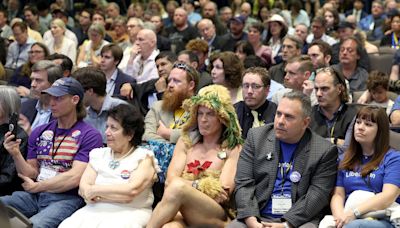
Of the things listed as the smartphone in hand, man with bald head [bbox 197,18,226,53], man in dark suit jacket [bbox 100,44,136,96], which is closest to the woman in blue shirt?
the smartphone in hand

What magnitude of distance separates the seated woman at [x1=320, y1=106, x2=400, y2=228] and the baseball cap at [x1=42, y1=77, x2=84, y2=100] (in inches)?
71.7

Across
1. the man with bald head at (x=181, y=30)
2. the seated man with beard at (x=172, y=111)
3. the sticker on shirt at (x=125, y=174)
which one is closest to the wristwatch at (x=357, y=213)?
the sticker on shirt at (x=125, y=174)

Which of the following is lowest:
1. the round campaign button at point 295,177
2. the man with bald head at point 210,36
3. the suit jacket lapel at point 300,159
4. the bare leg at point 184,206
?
the man with bald head at point 210,36

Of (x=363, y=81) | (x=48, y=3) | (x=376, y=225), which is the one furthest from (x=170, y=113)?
(x=48, y=3)

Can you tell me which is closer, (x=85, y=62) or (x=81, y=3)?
(x=85, y=62)

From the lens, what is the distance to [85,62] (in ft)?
30.5

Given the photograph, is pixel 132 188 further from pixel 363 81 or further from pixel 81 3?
pixel 81 3

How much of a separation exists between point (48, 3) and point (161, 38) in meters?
4.25

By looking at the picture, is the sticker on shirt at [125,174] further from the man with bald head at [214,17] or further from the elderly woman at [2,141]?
the man with bald head at [214,17]

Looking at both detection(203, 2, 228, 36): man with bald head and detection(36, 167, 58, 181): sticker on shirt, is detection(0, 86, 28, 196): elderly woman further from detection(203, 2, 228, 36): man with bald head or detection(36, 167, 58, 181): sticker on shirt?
detection(203, 2, 228, 36): man with bald head

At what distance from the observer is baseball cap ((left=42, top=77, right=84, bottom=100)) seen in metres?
4.95

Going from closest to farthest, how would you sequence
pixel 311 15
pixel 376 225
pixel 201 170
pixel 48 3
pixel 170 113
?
1. pixel 376 225
2. pixel 201 170
3. pixel 170 113
4. pixel 48 3
5. pixel 311 15

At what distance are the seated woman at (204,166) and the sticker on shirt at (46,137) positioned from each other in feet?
2.73

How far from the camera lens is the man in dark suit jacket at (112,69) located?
715cm
